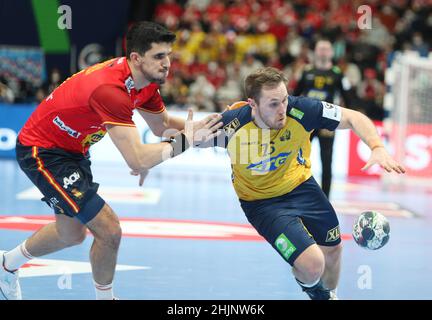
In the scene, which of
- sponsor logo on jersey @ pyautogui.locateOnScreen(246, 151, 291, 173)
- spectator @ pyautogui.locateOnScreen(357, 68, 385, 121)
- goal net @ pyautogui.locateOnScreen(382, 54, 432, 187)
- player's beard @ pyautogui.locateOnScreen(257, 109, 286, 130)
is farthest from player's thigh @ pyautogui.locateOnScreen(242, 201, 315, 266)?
spectator @ pyautogui.locateOnScreen(357, 68, 385, 121)

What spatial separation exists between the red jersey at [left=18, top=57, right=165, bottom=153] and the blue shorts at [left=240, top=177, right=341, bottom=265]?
1124mm

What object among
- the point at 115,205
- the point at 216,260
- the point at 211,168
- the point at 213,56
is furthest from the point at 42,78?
the point at 216,260

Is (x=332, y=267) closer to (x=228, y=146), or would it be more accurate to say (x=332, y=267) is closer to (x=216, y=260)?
(x=228, y=146)

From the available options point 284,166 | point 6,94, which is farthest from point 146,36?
point 6,94

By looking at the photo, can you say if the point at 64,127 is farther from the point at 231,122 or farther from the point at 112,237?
the point at 231,122

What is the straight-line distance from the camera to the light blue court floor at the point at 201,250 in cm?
662

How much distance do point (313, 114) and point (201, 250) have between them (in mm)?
3096

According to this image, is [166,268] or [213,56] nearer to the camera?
[166,268]

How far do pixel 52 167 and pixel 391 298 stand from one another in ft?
9.48

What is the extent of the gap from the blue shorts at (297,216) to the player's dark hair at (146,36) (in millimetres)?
1326

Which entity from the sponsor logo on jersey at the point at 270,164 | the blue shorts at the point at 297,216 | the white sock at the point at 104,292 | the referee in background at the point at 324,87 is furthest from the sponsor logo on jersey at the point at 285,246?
the referee in background at the point at 324,87

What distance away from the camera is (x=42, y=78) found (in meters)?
19.1

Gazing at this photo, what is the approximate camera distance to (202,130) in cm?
534

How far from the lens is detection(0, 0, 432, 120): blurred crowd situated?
1777 centimetres
